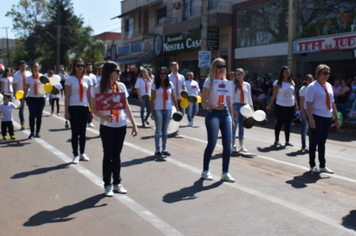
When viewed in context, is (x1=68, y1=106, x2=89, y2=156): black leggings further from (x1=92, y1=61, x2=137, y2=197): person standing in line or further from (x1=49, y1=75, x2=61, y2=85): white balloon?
(x1=49, y1=75, x2=61, y2=85): white balloon

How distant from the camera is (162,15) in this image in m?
34.6

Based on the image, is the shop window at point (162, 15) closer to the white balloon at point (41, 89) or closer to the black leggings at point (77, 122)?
the white balloon at point (41, 89)

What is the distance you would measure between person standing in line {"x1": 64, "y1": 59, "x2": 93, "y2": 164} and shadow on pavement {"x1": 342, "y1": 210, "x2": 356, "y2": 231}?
16.2 ft

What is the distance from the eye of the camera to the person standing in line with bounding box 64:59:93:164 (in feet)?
25.3

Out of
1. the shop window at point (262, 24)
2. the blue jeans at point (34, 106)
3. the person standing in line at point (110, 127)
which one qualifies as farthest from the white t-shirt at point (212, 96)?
the shop window at point (262, 24)

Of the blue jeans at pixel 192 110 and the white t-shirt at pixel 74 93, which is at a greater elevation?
the white t-shirt at pixel 74 93

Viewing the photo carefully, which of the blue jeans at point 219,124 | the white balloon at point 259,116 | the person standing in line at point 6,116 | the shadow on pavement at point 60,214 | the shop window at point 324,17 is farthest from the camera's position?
the shop window at point 324,17

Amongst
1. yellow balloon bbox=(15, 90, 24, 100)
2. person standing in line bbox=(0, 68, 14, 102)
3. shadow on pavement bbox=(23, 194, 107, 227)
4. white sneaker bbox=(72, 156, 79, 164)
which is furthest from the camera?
person standing in line bbox=(0, 68, 14, 102)

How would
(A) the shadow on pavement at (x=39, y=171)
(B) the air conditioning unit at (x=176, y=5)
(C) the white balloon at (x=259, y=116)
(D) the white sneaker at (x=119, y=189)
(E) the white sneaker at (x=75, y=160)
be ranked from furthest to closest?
(B) the air conditioning unit at (x=176, y=5) < (C) the white balloon at (x=259, y=116) < (E) the white sneaker at (x=75, y=160) < (A) the shadow on pavement at (x=39, y=171) < (D) the white sneaker at (x=119, y=189)

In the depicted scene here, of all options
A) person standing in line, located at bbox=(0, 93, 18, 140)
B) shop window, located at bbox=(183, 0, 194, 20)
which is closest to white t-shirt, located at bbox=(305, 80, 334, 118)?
person standing in line, located at bbox=(0, 93, 18, 140)

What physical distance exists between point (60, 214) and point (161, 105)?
394 centimetres

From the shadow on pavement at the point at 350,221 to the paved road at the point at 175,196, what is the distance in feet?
0.03

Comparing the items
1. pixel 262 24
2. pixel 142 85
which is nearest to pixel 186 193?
pixel 142 85

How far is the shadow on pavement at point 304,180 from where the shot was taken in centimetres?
631
